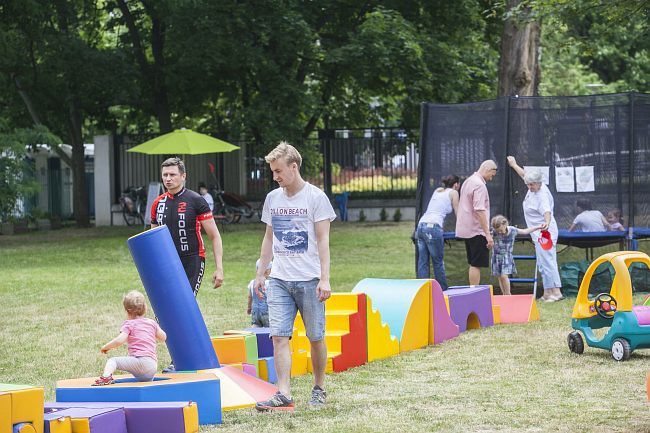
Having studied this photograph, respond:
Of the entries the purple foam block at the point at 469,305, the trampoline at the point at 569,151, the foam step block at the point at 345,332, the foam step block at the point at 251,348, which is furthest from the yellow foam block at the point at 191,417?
the trampoline at the point at 569,151

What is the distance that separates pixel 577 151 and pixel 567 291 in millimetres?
2075

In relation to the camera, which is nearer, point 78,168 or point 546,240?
point 546,240

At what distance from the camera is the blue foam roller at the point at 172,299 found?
8508 millimetres

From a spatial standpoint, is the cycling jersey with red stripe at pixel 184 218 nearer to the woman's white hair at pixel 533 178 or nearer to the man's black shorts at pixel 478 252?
the man's black shorts at pixel 478 252

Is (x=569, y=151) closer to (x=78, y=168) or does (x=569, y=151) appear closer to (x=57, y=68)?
(x=57, y=68)

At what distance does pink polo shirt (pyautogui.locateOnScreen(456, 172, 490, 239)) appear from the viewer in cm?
1505

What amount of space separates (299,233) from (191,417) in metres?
1.75

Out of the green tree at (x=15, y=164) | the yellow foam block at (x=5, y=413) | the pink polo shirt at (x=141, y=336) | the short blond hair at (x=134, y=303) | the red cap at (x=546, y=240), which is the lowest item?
the yellow foam block at (x=5, y=413)

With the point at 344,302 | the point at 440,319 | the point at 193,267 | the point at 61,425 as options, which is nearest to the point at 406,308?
the point at 440,319

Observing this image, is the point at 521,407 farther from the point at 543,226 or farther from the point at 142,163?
the point at 142,163

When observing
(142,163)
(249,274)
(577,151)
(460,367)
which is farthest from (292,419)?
(142,163)

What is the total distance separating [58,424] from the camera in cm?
681

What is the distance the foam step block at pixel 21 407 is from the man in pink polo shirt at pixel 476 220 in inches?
355

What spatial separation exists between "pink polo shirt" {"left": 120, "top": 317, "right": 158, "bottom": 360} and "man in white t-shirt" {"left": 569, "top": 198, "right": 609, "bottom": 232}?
9874 mm
